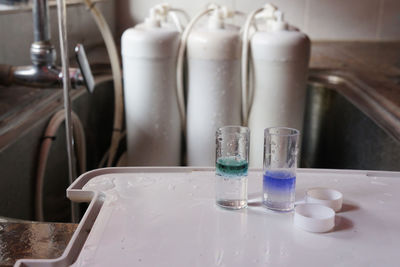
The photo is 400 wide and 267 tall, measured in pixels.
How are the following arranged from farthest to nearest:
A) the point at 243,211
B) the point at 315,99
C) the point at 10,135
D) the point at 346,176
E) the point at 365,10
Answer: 1. the point at 365,10
2. the point at 315,99
3. the point at 10,135
4. the point at 346,176
5. the point at 243,211

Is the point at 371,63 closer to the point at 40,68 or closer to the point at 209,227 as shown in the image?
the point at 40,68

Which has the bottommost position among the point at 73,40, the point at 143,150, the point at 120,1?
the point at 143,150

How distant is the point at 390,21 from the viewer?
2053 mm

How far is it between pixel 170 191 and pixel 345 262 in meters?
0.27

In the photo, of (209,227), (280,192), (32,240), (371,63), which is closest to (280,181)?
(280,192)

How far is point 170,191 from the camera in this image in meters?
0.69

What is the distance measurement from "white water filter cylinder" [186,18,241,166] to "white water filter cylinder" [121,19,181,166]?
1.8 inches

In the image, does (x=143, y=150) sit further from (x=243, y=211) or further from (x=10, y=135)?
(x=243, y=211)

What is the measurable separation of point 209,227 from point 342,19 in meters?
1.69

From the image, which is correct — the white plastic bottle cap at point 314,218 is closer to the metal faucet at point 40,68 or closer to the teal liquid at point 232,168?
the teal liquid at point 232,168

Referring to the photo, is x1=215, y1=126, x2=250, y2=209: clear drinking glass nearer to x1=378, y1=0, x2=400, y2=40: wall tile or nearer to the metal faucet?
the metal faucet

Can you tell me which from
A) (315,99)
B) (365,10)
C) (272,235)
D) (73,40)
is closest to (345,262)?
(272,235)

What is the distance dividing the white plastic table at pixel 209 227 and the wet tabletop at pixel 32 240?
2 centimetres

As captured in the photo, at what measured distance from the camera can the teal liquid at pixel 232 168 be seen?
0.63 metres
